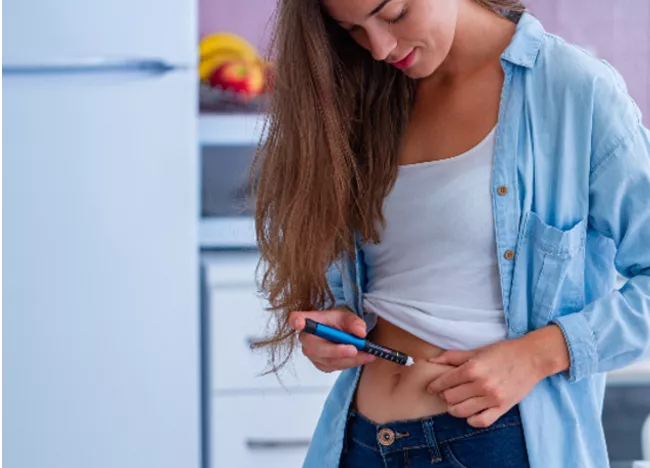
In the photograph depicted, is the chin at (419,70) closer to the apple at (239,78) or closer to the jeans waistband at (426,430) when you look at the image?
the jeans waistband at (426,430)

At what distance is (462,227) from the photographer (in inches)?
42.5

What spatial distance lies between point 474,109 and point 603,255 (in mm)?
220

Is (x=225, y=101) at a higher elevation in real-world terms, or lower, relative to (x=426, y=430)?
higher

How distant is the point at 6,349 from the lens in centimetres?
220

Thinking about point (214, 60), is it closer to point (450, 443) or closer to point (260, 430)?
point (260, 430)

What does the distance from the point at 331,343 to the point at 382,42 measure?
34 centimetres

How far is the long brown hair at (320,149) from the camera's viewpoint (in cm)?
118

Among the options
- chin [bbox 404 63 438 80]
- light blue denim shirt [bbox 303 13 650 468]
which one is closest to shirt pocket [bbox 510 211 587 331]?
light blue denim shirt [bbox 303 13 650 468]

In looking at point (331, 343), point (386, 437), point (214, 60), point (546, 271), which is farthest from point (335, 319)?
point (214, 60)

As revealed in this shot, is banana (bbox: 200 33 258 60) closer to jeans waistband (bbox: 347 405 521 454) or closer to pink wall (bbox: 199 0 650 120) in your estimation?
pink wall (bbox: 199 0 650 120)

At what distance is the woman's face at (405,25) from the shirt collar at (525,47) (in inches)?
3.0

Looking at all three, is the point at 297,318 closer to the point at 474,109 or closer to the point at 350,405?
the point at 350,405

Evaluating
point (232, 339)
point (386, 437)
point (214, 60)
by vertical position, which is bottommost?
point (232, 339)

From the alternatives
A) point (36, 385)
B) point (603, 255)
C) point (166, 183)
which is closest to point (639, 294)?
point (603, 255)
